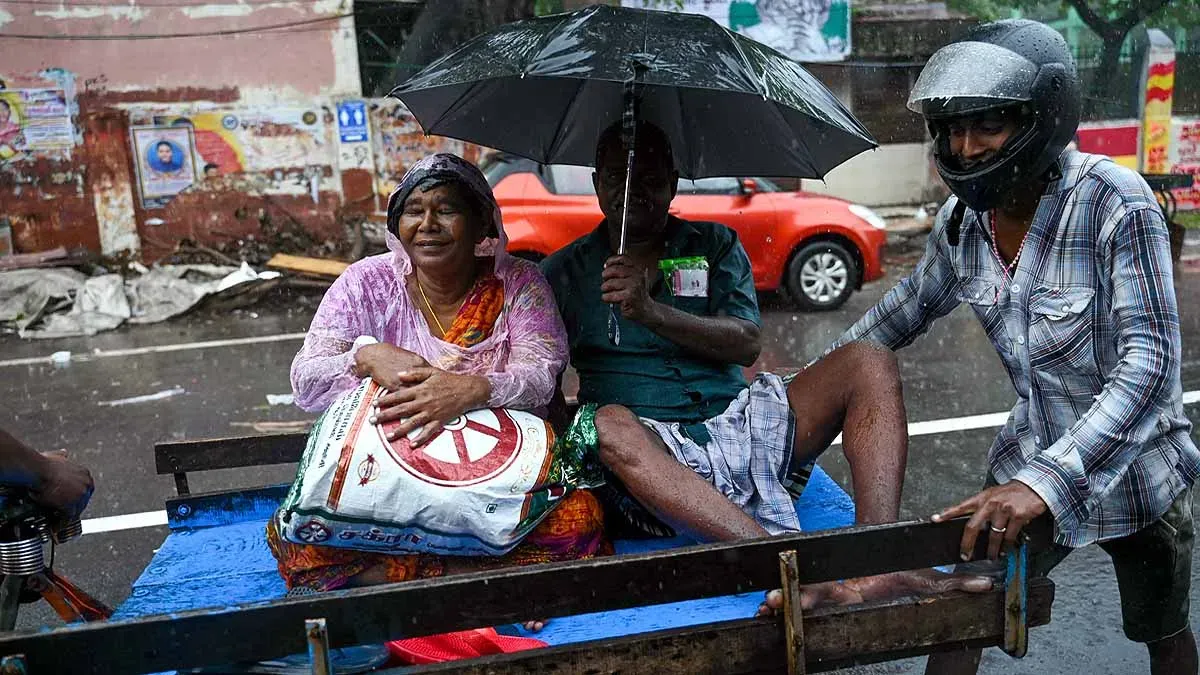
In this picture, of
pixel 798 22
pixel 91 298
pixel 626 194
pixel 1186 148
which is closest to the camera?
pixel 626 194

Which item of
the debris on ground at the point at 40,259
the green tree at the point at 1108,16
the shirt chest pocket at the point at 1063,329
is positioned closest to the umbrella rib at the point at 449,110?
the shirt chest pocket at the point at 1063,329

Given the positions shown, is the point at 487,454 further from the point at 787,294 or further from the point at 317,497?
the point at 787,294

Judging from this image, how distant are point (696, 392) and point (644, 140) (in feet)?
2.51

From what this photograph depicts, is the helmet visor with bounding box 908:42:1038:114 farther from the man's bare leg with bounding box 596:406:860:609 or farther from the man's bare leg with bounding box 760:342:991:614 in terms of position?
the man's bare leg with bounding box 596:406:860:609

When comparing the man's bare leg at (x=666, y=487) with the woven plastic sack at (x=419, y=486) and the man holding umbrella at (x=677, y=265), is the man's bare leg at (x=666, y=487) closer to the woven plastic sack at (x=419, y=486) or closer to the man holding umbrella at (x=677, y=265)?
the man holding umbrella at (x=677, y=265)

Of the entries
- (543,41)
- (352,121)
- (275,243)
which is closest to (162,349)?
(275,243)

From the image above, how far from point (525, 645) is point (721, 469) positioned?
794 millimetres

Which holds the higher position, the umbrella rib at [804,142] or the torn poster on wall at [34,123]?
the torn poster on wall at [34,123]

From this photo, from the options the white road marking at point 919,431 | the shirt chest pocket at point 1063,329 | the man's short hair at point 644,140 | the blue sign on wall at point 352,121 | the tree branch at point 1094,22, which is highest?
the tree branch at point 1094,22

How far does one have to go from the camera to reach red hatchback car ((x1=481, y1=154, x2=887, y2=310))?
8922mm

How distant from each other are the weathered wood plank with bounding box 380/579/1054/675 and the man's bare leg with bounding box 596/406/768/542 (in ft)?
1.41

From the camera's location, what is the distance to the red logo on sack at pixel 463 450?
230cm

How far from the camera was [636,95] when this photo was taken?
2639mm

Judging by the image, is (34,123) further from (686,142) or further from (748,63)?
(748,63)
